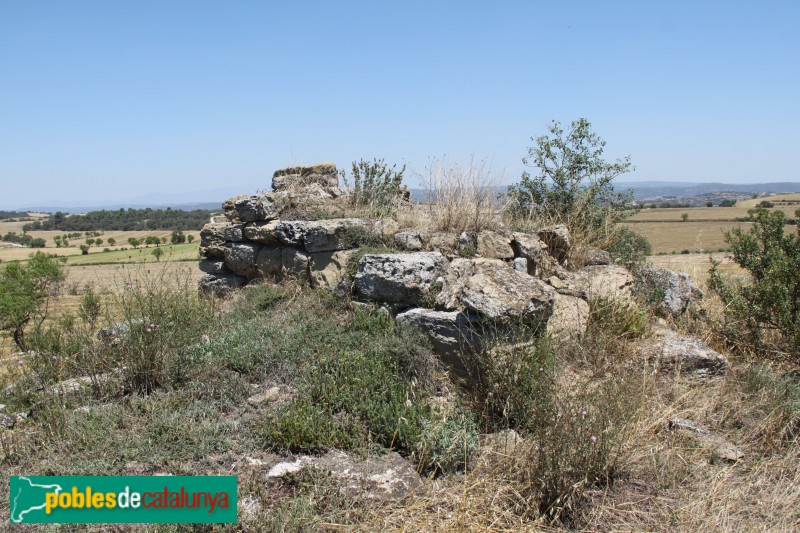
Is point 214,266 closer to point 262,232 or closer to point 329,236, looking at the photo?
point 262,232

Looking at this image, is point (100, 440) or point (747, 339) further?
point (747, 339)

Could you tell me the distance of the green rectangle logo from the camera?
3158 mm

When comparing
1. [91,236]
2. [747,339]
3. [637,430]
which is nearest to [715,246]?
[747,339]

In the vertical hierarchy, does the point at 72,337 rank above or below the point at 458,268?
below

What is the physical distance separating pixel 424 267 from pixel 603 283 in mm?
2396

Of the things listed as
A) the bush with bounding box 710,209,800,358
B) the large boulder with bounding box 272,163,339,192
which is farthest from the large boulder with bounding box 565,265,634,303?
the large boulder with bounding box 272,163,339,192

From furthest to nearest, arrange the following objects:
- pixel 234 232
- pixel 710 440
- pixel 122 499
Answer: pixel 234 232 < pixel 710 440 < pixel 122 499

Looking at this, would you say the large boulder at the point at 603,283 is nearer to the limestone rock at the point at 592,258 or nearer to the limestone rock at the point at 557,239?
the limestone rock at the point at 592,258

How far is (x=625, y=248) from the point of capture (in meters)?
7.67

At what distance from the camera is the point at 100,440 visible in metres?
3.83

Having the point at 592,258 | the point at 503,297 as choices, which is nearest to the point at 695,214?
the point at 592,258

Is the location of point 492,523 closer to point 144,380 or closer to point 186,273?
point 144,380

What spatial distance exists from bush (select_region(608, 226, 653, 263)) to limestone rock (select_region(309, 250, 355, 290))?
3.95 meters

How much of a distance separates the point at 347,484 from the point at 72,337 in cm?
357
